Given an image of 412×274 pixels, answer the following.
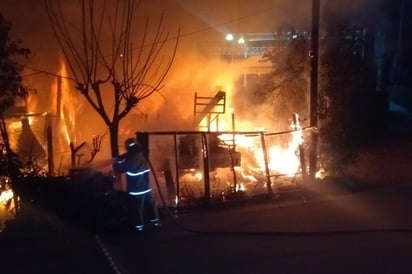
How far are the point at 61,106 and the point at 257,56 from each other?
701 cm

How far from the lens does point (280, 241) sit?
26.4 ft

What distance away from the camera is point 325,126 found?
508 inches

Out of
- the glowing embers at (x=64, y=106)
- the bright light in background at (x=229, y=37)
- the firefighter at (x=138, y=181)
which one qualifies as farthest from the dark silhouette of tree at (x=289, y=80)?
the bright light in background at (x=229, y=37)

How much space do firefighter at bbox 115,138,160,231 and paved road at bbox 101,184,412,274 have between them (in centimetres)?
Answer: 26

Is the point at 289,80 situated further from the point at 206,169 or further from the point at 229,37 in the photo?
the point at 229,37

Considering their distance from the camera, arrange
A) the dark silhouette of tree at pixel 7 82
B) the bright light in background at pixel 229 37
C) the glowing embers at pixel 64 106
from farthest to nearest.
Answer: the bright light in background at pixel 229 37 → the glowing embers at pixel 64 106 → the dark silhouette of tree at pixel 7 82

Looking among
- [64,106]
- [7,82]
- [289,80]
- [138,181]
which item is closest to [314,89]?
[289,80]

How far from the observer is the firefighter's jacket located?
339 inches

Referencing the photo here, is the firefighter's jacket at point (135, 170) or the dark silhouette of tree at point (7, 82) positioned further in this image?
the dark silhouette of tree at point (7, 82)

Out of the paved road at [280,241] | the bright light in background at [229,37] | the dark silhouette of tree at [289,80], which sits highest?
the bright light in background at [229,37]

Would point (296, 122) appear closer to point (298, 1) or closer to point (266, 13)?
point (298, 1)

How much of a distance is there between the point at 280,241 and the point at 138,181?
2.13 m

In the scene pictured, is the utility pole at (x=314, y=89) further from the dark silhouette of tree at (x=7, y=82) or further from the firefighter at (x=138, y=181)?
the dark silhouette of tree at (x=7, y=82)

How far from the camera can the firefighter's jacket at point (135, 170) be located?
862 centimetres
